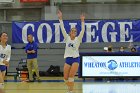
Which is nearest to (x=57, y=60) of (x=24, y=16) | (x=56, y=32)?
(x=56, y=32)

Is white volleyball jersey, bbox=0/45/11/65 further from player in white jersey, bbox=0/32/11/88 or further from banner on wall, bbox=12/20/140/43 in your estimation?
banner on wall, bbox=12/20/140/43

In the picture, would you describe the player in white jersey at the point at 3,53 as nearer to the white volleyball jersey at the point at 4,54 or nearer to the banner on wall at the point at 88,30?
the white volleyball jersey at the point at 4,54

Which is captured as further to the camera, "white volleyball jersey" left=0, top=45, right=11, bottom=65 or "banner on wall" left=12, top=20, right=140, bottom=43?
"banner on wall" left=12, top=20, right=140, bottom=43

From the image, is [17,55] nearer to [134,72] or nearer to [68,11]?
[68,11]

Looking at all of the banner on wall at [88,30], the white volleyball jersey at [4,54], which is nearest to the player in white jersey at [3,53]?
the white volleyball jersey at [4,54]

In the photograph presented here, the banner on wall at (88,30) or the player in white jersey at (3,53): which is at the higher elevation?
the banner on wall at (88,30)

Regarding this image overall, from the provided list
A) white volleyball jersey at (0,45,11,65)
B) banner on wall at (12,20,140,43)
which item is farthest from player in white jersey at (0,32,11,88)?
banner on wall at (12,20,140,43)

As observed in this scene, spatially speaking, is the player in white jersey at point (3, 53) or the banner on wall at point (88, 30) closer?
the player in white jersey at point (3, 53)

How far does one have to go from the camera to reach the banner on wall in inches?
832

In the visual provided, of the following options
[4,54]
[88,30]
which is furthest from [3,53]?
[88,30]

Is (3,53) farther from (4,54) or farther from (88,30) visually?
(88,30)

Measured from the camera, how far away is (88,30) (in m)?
21.3

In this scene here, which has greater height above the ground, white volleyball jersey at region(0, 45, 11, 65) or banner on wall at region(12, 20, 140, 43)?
banner on wall at region(12, 20, 140, 43)

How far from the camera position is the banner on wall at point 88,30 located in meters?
21.1
